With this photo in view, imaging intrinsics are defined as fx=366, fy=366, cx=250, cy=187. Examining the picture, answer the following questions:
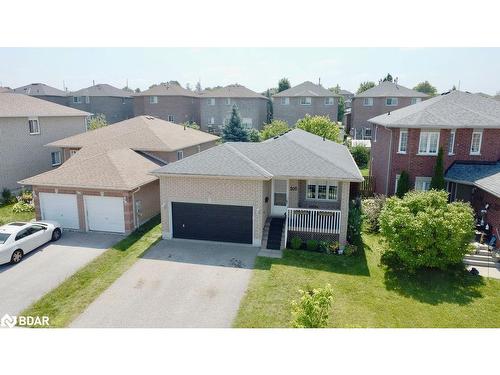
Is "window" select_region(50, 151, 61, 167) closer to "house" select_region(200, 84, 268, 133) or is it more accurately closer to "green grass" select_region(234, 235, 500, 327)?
"green grass" select_region(234, 235, 500, 327)

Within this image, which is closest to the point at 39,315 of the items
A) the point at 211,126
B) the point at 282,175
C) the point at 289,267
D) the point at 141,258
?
the point at 141,258

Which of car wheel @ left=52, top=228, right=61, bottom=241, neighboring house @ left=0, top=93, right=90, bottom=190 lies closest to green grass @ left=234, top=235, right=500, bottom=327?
car wheel @ left=52, top=228, right=61, bottom=241

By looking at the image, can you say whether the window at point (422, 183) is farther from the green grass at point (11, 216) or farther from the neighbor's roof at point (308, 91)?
the neighbor's roof at point (308, 91)

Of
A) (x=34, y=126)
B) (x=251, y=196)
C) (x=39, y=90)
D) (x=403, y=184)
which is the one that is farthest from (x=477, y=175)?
(x=39, y=90)

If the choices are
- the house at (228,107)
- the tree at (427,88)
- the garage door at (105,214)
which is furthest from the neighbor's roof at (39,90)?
the tree at (427,88)

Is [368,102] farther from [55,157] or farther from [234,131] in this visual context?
[55,157]

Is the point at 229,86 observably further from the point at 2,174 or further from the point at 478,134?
the point at 478,134
